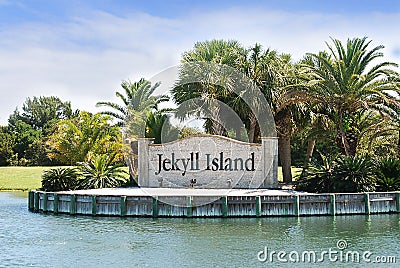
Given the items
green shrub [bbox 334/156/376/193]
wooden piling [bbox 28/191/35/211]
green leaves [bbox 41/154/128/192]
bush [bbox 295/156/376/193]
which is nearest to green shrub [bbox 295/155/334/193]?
bush [bbox 295/156/376/193]

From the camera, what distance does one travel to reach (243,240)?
67.5 feet

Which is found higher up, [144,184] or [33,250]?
[144,184]

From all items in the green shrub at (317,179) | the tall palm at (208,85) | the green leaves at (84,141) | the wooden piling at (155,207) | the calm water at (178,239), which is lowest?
the calm water at (178,239)

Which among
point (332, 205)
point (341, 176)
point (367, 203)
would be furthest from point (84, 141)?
point (367, 203)

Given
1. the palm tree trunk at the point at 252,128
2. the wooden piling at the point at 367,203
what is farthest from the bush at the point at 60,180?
the wooden piling at the point at 367,203

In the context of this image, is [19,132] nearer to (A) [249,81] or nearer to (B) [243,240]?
(A) [249,81]

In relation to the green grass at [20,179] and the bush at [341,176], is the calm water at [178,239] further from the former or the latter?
the green grass at [20,179]

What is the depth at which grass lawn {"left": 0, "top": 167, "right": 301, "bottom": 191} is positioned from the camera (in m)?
48.6

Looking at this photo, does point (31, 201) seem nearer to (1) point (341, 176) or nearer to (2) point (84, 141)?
(2) point (84, 141)

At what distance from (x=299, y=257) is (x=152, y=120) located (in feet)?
72.1

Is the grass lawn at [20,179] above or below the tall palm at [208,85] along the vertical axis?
below

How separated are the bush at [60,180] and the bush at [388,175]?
16.2 m

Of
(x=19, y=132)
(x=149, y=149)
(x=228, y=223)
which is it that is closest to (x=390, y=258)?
(x=228, y=223)

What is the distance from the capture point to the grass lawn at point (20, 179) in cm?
4860
